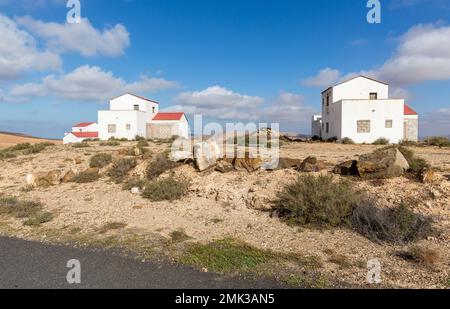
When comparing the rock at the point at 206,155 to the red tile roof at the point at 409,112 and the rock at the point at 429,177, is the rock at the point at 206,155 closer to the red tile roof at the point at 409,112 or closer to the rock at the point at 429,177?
the rock at the point at 429,177

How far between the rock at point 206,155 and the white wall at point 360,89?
23581 millimetres

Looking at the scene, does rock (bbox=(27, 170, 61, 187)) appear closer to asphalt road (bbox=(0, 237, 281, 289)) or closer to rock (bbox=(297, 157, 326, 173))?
asphalt road (bbox=(0, 237, 281, 289))

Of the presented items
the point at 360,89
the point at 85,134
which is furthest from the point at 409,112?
the point at 85,134

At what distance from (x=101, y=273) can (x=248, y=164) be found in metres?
5.80

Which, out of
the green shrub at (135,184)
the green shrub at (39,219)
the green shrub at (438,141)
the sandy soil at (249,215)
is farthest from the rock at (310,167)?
the green shrub at (438,141)

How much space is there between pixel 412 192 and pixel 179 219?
5.22 m

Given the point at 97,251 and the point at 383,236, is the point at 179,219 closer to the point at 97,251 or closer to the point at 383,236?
the point at 97,251

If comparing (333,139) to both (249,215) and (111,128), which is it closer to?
(249,215)

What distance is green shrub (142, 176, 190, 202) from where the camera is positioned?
27.0 ft

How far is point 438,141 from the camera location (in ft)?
76.1

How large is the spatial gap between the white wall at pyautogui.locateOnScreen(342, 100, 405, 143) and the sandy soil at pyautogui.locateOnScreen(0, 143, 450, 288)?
1910 centimetres

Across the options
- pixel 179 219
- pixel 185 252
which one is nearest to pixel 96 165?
pixel 179 219

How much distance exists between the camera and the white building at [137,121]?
127ft

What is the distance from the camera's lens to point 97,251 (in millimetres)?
5148
